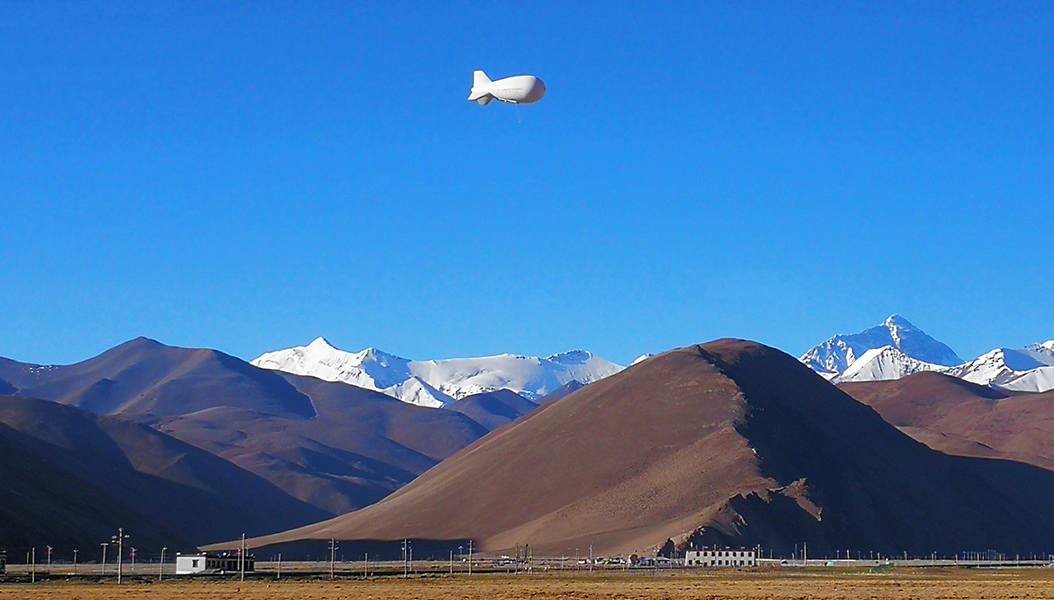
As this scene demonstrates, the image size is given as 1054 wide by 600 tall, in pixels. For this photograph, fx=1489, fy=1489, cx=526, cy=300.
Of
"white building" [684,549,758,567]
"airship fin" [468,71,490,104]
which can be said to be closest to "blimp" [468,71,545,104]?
"airship fin" [468,71,490,104]

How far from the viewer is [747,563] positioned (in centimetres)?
16200

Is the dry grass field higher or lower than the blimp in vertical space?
lower

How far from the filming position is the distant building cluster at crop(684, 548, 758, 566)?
161363mm

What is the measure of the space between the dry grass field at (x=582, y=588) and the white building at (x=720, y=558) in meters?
35.7

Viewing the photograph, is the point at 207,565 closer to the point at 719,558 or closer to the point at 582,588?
the point at 582,588

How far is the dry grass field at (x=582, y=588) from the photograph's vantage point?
87.6 metres

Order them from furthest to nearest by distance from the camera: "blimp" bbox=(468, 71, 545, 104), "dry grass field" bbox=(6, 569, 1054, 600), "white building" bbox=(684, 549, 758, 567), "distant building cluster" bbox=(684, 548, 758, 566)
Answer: "distant building cluster" bbox=(684, 548, 758, 566) → "white building" bbox=(684, 549, 758, 567) → "blimp" bbox=(468, 71, 545, 104) → "dry grass field" bbox=(6, 569, 1054, 600)

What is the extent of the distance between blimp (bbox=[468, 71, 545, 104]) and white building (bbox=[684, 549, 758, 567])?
196ft

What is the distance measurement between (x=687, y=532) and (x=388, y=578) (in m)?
72.9

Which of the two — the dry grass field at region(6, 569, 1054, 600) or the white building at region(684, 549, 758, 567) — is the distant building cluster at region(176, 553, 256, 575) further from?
the white building at region(684, 549, 758, 567)

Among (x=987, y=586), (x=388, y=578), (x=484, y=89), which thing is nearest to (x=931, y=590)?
(x=987, y=586)

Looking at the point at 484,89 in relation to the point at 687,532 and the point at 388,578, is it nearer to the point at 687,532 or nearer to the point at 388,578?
the point at 388,578

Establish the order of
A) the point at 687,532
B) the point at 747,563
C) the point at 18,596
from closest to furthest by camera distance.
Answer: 1. the point at 18,596
2. the point at 747,563
3. the point at 687,532

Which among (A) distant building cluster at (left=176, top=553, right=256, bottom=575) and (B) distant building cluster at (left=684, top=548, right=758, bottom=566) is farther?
(B) distant building cluster at (left=684, top=548, right=758, bottom=566)
